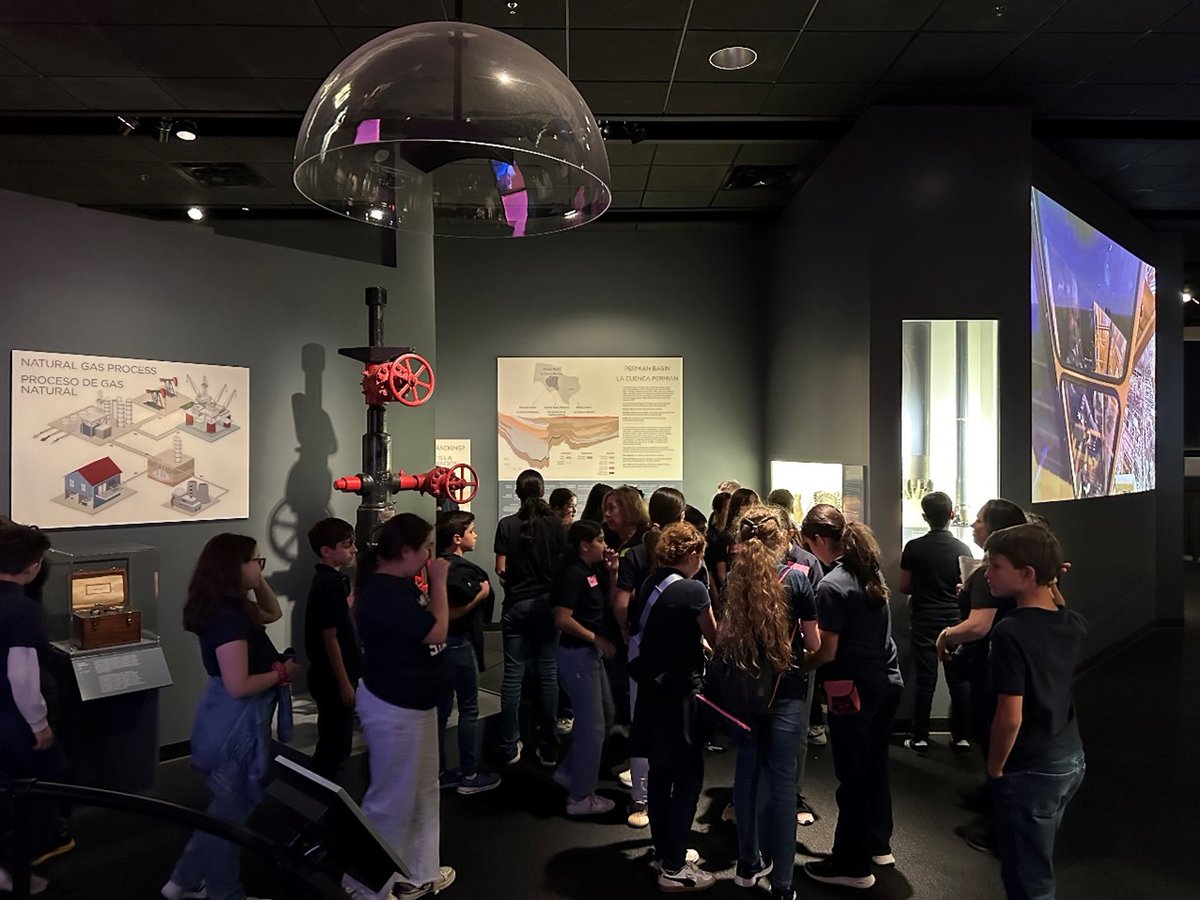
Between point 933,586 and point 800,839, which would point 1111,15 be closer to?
point 933,586

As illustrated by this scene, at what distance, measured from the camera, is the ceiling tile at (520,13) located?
12.0 feet

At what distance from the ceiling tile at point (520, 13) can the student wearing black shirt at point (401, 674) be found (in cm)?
252

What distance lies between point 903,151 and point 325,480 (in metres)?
4.06

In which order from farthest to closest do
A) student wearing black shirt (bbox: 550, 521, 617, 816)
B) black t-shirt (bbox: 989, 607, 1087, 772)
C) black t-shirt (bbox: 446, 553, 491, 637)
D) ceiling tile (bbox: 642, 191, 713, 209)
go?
1. ceiling tile (bbox: 642, 191, 713, 209)
2. black t-shirt (bbox: 446, 553, 491, 637)
3. student wearing black shirt (bbox: 550, 521, 617, 816)
4. black t-shirt (bbox: 989, 607, 1087, 772)

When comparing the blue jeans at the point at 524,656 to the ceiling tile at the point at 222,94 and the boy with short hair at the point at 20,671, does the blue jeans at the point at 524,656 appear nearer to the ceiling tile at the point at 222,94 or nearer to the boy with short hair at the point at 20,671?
the boy with short hair at the point at 20,671

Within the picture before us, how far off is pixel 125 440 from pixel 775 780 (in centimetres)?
362

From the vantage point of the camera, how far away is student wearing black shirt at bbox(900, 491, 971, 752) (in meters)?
4.13

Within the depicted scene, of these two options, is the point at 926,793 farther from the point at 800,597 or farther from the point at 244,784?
the point at 244,784

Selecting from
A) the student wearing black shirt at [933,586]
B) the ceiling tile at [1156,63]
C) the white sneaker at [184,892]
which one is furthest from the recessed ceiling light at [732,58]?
the white sneaker at [184,892]

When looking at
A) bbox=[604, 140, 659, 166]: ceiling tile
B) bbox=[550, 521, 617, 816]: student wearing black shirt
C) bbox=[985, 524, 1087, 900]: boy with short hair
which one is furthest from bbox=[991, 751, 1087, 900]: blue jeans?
bbox=[604, 140, 659, 166]: ceiling tile

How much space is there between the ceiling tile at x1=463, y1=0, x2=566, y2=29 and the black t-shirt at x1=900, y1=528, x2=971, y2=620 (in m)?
3.19

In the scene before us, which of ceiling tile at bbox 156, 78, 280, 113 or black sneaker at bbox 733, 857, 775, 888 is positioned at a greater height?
ceiling tile at bbox 156, 78, 280, 113

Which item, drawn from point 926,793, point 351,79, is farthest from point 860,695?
point 351,79

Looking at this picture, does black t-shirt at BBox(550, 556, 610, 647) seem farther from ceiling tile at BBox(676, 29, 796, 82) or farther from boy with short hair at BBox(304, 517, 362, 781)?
ceiling tile at BBox(676, 29, 796, 82)
